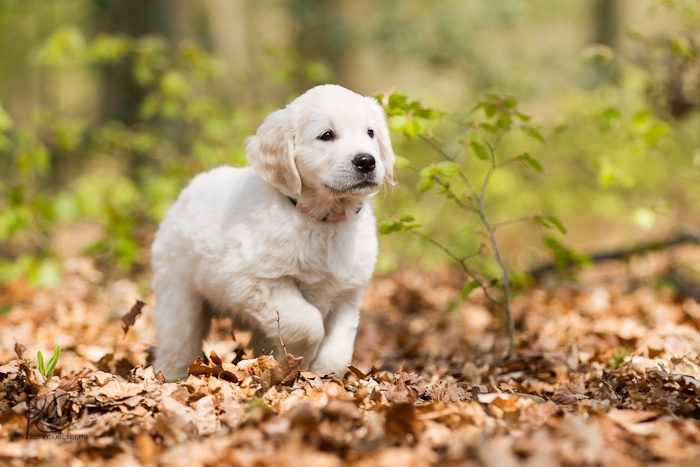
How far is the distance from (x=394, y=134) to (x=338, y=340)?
17.1ft

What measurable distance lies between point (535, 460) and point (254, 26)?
16.0 metres

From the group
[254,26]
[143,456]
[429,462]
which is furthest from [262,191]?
[254,26]

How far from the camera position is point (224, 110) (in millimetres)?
6828

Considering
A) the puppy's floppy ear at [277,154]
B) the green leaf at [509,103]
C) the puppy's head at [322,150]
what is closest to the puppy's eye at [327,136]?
the puppy's head at [322,150]

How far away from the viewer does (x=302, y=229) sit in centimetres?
309

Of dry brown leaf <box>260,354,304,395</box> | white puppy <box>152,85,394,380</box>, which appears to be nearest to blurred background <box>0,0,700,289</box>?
white puppy <box>152,85,394,380</box>

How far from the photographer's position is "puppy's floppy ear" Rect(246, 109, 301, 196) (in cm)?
309

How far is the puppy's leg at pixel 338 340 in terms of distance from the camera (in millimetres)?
3164

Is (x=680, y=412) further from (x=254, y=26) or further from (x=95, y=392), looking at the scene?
(x=254, y=26)

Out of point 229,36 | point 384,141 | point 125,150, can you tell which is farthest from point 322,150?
point 229,36

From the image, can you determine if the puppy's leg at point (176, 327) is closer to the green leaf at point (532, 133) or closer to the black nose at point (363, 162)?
the black nose at point (363, 162)

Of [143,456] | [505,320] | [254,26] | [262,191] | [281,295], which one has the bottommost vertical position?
[505,320]

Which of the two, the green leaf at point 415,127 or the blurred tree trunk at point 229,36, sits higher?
the blurred tree trunk at point 229,36

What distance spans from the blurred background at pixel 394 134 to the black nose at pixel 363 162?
3.92ft
